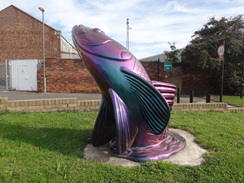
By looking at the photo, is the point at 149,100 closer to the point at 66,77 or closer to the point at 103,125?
the point at 103,125

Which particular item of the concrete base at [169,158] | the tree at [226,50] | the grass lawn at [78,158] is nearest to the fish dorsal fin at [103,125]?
the concrete base at [169,158]

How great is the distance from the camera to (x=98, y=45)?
3.15 m

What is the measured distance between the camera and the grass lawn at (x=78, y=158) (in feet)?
8.70

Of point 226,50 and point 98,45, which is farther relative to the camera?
point 226,50

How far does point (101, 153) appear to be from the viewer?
3529mm

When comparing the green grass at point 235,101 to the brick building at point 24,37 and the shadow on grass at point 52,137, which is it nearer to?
the shadow on grass at point 52,137

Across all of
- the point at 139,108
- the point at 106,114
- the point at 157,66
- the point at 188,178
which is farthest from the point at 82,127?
the point at 157,66

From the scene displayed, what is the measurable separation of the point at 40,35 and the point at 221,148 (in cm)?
1943

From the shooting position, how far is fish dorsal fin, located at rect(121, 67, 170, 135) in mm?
3109

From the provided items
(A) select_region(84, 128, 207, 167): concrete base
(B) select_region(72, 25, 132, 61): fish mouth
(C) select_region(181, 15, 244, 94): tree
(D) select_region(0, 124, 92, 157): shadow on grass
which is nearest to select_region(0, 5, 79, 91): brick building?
(C) select_region(181, 15, 244, 94): tree

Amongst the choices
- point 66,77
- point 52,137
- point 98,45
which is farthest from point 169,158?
point 66,77

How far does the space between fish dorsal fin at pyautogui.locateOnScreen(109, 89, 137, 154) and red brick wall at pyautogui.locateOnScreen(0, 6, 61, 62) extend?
18.0 meters

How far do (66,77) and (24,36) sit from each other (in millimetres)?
9296

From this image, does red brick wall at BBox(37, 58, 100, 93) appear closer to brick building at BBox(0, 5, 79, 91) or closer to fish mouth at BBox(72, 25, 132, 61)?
brick building at BBox(0, 5, 79, 91)
